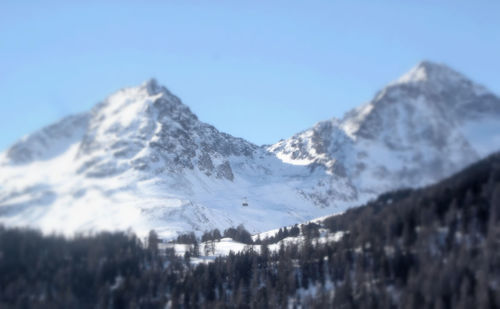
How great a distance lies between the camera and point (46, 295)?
304 feet

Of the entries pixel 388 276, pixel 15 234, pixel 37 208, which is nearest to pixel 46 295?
pixel 15 234

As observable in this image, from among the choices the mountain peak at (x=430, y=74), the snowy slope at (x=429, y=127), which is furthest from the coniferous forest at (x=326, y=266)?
the mountain peak at (x=430, y=74)

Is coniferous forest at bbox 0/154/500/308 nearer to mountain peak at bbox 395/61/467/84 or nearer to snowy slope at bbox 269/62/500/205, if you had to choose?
snowy slope at bbox 269/62/500/205

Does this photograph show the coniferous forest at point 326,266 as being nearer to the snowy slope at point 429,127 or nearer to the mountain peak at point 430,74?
the snowy slope at point 429,127

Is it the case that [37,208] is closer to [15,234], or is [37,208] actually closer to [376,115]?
[15,234]

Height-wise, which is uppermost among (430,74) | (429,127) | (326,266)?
(430,74)

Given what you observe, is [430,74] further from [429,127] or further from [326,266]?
[326,266]

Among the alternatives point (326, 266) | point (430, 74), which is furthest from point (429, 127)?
point (326, 266)

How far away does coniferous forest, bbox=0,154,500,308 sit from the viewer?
80062 millimetres

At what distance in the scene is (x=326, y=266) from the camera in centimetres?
11238

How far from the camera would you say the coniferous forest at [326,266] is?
8006cm

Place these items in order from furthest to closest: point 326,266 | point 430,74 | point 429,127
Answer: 1. point 326,266
2. point 430,74
3. point 429,127

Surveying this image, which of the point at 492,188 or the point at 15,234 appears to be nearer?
the point at 492,188

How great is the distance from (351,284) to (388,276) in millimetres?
7844
